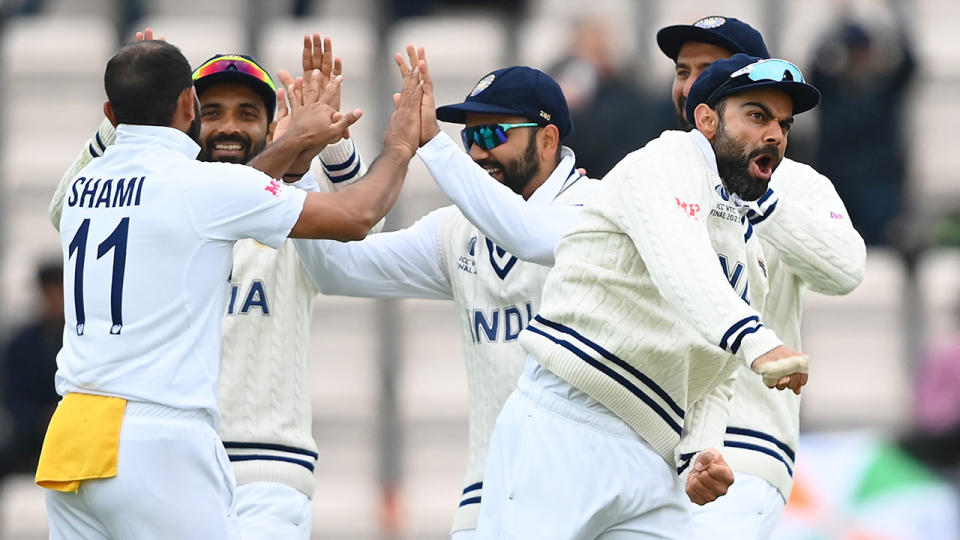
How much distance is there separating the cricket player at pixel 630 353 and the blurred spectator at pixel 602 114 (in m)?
5.21

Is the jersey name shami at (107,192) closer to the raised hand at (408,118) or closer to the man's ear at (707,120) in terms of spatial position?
the raised hand at (408,118)

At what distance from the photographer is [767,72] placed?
5.52 metres

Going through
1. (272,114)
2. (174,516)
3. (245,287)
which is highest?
(272,114)

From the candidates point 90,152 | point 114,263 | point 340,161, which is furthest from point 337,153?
point 114,263

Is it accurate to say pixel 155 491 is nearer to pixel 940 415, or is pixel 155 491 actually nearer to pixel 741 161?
pixel 741 161

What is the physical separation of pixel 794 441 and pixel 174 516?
2260mm

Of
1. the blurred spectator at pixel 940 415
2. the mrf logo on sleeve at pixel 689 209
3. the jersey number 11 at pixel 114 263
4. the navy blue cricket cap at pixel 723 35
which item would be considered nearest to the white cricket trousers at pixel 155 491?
the jersey number 11 at pixel 114 263

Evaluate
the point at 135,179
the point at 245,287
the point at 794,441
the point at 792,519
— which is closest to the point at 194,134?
the point at 135,179

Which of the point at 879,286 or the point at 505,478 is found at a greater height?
the point at 879,286

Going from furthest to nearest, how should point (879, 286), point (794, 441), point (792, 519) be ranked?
point (879, 286), point (792, 519), point (794, 441)

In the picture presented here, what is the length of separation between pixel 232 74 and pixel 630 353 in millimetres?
2046

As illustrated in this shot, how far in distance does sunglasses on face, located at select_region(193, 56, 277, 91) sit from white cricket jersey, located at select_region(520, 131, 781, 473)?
1665mm

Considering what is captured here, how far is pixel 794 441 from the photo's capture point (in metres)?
6.43

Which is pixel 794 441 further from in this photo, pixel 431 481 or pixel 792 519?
pixel 431 481
